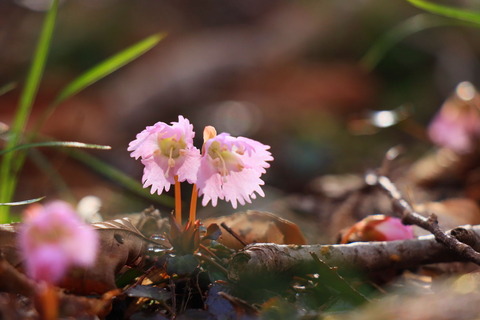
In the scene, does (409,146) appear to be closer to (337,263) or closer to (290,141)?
(290,141)

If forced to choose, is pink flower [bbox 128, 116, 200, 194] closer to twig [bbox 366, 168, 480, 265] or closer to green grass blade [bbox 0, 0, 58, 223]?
twig [bbox 366, 168, 480, 265]

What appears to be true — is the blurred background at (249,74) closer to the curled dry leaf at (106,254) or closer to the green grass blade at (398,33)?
the green grass blade at (398,33)

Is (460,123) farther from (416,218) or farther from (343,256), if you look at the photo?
(343,256)

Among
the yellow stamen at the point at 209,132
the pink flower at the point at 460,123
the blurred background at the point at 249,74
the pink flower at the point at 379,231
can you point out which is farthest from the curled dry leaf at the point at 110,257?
the blurred background at the point at 249,74

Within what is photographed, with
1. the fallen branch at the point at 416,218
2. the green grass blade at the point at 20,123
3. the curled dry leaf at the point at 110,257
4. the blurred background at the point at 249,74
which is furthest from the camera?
the blurred background at the point at 249,74

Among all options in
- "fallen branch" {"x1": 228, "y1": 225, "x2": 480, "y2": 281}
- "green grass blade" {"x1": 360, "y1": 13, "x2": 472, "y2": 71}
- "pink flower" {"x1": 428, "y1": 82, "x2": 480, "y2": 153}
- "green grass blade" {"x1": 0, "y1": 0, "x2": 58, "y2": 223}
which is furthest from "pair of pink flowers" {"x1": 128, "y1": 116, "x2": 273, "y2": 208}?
"pink flower" {"x1": 428, "y1": 82, "x2": 480, "y2": 153}

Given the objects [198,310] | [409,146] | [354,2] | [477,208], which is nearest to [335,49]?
[354,2]
